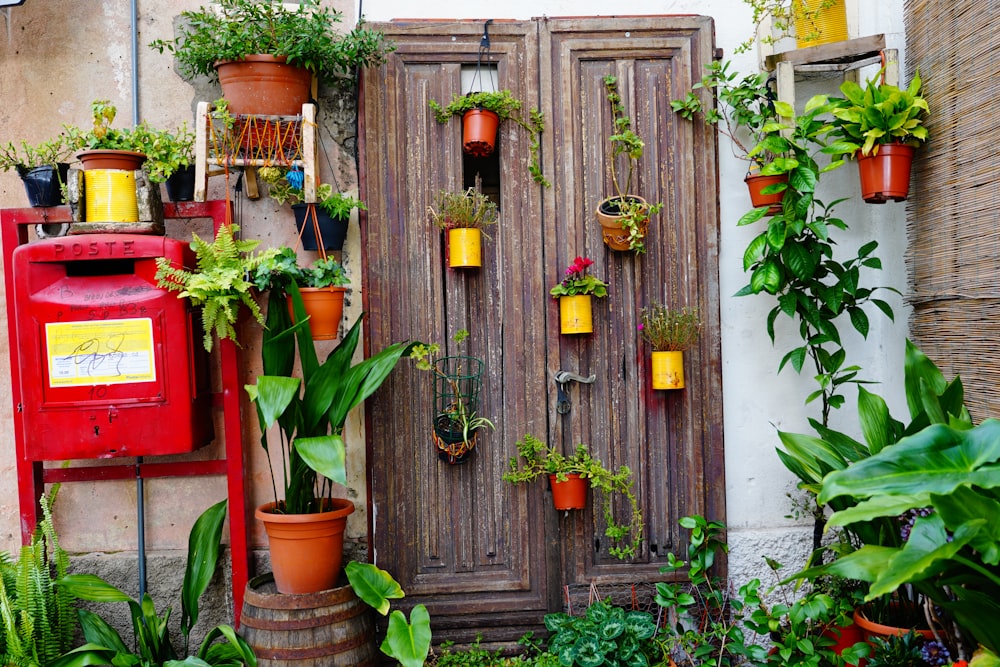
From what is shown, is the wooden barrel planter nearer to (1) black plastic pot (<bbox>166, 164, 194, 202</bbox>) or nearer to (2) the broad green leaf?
(2) the broad green leaf

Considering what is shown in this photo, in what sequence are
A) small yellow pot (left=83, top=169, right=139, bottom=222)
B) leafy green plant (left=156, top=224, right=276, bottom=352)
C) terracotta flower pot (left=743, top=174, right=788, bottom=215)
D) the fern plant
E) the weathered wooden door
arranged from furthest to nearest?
1. the weathered wooden door
2. terracotta flower pot (left=743, top=174, right=788, bottom=215)
3. small yellow pot (left=83, top=169, right=139, bottom=222)
4. leafy green plant (left=156, top=224, right=276, bottom=352)
5. the fern plant

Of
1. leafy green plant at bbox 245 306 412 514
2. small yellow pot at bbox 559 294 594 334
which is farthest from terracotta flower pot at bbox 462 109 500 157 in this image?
leafy green plant at bbox 245 306 412 514

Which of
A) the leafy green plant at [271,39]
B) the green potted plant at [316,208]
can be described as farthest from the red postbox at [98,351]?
the leafy green plant at [271,39]

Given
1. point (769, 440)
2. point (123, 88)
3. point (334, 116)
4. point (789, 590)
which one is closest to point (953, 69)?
point (769, 440)

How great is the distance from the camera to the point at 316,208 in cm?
277

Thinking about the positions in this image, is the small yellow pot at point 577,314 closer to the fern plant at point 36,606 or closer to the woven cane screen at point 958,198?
the woven cane screen at point 958,198

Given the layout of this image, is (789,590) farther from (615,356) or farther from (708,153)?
(708,153)

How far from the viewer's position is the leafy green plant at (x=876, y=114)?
8.84ft

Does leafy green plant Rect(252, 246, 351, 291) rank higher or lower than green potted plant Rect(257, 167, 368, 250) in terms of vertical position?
lower

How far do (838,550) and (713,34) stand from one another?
6.54ft

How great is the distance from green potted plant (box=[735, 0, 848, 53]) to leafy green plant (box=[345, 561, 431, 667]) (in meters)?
2.42

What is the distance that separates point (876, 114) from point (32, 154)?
3.14 m

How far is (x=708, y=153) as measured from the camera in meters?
3.00

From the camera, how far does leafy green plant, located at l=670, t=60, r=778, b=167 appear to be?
2.86 m
